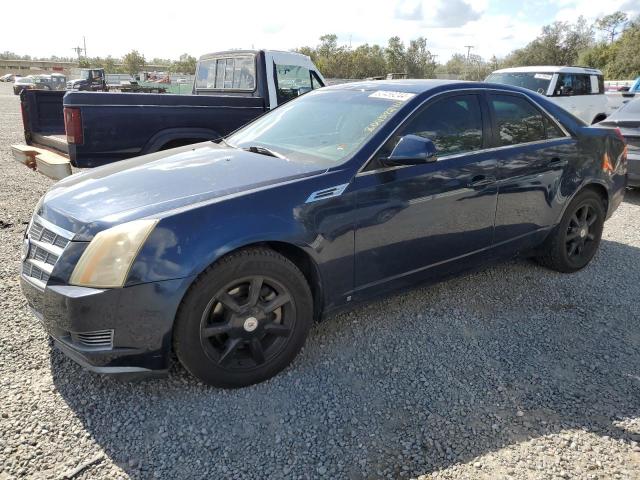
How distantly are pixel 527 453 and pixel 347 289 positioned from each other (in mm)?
1308

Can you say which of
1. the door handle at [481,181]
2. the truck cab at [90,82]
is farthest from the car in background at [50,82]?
the door handle at [481,181]

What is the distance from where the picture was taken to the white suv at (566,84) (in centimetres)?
1147

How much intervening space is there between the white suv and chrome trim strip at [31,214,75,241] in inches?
412

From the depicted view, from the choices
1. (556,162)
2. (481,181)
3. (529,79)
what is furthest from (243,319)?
(529,79)

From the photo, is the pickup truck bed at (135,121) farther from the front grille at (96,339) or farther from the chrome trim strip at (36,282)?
the front grille at (96,339)

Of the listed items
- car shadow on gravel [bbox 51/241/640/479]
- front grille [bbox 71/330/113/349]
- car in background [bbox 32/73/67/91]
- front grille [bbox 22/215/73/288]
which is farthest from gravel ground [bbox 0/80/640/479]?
car in background [bbox 32/73/67/91]

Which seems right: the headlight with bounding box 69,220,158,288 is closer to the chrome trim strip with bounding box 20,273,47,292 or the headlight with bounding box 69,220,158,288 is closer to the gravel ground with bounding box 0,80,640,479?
the chrome trim strip with bounding box 20,273,47,292

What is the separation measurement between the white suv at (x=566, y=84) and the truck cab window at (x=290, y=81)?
5676 mm

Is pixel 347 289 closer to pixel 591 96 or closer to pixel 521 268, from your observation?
pixel 521 268

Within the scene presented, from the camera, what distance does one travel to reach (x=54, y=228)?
8.82 feet

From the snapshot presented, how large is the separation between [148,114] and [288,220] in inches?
135

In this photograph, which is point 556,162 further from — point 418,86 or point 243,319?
point 243,319

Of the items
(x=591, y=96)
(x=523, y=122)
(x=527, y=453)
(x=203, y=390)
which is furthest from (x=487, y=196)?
(x=591, y=96)

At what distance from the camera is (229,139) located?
410 centimetres
